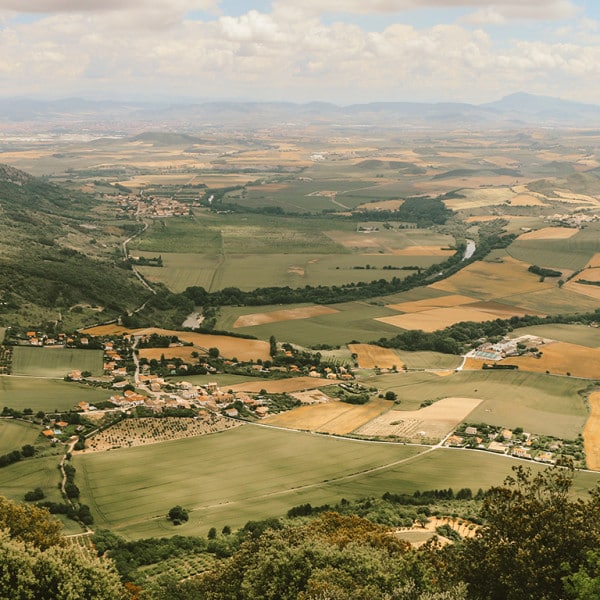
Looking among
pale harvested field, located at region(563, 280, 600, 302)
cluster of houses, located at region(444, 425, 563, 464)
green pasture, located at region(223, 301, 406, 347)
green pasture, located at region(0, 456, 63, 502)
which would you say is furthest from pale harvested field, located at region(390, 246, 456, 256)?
green pasture, located at region(0, 456, 63, 502)

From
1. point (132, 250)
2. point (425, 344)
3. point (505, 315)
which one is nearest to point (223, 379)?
point (425, 344)

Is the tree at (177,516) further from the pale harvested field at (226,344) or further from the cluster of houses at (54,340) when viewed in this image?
the cluster of houses at (54,340)

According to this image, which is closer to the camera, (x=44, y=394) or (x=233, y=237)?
(x=44, y=394)

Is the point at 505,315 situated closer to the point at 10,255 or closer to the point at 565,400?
the point at 565,400

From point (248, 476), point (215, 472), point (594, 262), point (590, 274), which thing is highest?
point (594, 262)

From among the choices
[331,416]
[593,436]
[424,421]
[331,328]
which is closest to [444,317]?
[331,328]

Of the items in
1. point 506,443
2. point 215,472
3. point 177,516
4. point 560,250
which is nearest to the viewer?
point 177,516

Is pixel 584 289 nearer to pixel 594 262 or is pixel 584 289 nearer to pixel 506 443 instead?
pixel 594 262
